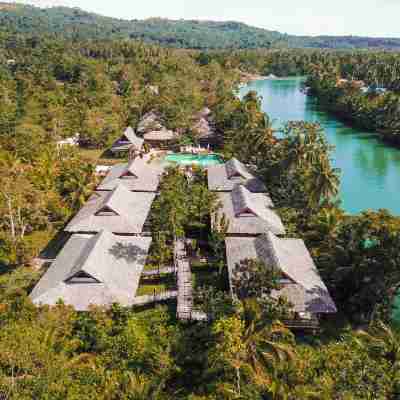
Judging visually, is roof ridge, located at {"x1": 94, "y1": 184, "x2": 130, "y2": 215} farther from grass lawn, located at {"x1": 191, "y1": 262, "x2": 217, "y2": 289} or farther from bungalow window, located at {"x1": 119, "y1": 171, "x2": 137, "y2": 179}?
grass lawn, located at {"x1": 191, "y1": 262, "x2": 217, "y2": 289}

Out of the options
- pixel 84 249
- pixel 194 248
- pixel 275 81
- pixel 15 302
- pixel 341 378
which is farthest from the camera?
pixel 275 81

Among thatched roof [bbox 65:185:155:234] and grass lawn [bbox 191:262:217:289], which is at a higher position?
thatched roof [bbox 65:185:155:234]

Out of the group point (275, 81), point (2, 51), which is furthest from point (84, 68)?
point (275, 81)

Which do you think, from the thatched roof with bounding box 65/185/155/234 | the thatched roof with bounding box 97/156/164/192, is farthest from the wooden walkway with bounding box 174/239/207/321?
the thatched roof with bounding box 97/156/164/192

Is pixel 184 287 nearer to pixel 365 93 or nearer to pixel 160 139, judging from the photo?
pixel 160 139

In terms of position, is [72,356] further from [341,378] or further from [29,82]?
[29,82]

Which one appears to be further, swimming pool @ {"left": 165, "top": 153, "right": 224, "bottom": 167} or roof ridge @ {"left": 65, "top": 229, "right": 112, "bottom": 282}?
swimming pool @ {"left": 165, "top": 153, "right": 224, "bottom": 167}
